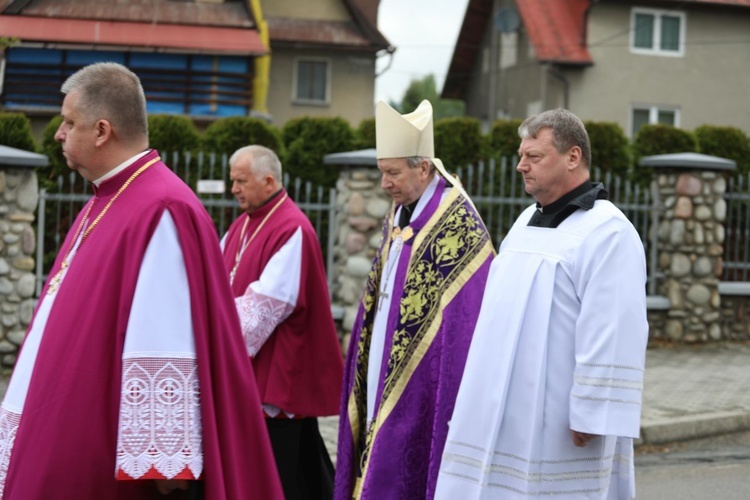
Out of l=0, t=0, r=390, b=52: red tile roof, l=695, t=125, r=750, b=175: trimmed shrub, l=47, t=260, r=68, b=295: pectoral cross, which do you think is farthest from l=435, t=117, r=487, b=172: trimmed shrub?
l=0, t=0, r=390, b=52: red tile roof

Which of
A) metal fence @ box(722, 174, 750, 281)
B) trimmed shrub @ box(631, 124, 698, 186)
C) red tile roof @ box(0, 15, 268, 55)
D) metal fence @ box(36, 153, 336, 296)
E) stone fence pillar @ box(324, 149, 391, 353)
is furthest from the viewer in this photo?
red tile roof @ box(0, 15, 268, 55)

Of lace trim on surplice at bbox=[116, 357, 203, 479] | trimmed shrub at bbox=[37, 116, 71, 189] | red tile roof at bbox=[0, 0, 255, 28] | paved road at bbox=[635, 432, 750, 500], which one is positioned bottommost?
paved road at bbox=[635, 432, 750, 500]

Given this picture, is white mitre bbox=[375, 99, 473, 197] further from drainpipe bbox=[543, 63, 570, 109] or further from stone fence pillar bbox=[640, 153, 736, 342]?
drainpipe bbox=[543, 63, 570, 109]

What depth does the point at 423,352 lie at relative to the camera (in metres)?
5.38

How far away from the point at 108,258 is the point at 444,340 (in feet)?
7.21

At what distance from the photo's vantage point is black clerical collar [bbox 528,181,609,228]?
441 cm

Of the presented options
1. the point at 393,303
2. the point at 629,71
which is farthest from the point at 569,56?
the point at 393,303

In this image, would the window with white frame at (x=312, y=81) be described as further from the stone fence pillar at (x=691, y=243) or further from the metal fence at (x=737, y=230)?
the stone fence pillar at (x=691, y=243)

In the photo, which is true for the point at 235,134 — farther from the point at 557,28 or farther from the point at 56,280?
the point at 557,28

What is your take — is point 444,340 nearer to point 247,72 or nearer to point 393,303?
point 393,303

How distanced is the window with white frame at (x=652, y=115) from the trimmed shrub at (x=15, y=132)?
19054mm

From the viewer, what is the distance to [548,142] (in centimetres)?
445

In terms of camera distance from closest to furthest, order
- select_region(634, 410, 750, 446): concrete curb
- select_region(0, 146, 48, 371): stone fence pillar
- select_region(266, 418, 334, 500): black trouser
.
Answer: select_region(266, 418, 334, 500): black trouser
select_region(634, 410, 750, 446): concrete curb
select_region(0, 146, 48, 371): stone fence pillar

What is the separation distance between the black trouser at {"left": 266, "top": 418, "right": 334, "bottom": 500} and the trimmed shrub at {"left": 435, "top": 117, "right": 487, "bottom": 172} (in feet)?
24.0
